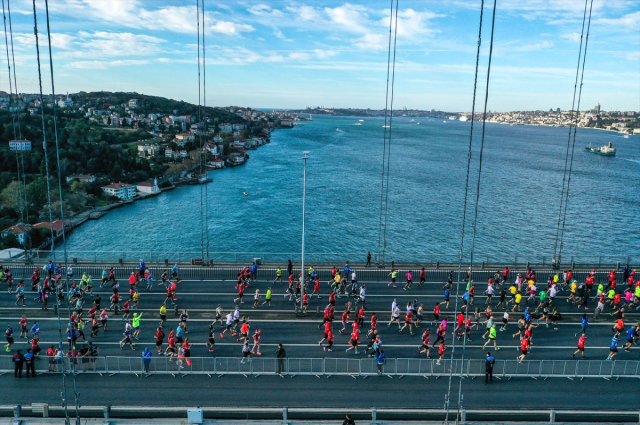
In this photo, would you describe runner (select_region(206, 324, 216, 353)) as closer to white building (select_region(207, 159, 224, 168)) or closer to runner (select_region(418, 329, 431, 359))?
runner (select_region(418, 329, 431, 359))

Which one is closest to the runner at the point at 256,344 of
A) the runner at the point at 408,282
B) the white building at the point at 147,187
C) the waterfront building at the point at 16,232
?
the runner at the point at 408,282

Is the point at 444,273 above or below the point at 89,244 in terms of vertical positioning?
above

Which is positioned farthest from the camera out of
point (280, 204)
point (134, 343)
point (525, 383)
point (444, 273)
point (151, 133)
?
point (151, 133)

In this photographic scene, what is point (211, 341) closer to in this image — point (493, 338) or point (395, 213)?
point (493, 338)

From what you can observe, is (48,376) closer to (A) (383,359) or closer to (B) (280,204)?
(A) (383,359)

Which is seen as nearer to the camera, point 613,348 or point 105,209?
point 613,348

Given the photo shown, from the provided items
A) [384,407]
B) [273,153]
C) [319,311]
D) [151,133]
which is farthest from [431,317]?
[151,133]

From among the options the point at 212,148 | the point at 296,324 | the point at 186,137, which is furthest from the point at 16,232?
the point at 186,137
